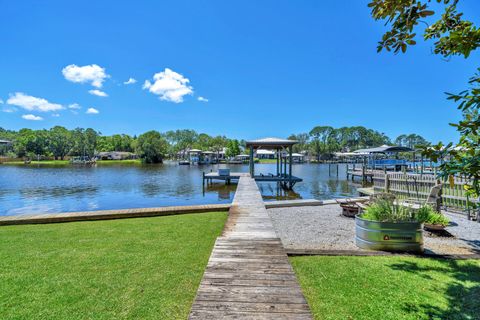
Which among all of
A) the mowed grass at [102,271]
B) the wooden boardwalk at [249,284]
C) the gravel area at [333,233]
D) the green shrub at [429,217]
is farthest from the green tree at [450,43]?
the green shrub at [429,217]

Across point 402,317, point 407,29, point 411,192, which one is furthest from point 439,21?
point 411,192

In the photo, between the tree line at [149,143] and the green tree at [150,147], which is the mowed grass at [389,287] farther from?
the green tree at [150,147]

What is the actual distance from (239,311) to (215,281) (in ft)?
2.12

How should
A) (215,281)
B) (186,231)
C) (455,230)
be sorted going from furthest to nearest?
(455,230) < (186,231) < (215,281)

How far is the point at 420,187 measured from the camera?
1075 centimetres

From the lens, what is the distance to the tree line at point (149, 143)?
240ft

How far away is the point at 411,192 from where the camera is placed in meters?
11.1

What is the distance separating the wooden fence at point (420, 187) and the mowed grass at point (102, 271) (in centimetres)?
816

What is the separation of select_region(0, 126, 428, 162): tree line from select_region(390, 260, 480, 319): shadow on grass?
59.4m

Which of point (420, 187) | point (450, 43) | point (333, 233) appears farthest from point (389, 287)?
point (420, 187)

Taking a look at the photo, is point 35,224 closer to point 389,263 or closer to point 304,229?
point 304,229

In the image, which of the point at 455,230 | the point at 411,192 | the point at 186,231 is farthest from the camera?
the point at 411,192

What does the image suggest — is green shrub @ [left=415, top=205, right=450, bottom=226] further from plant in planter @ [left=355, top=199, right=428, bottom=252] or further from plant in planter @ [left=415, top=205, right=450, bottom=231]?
plant in planter @ [left=355, top=199, right=428, bottom=252]

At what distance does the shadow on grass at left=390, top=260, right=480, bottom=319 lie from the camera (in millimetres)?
2596
